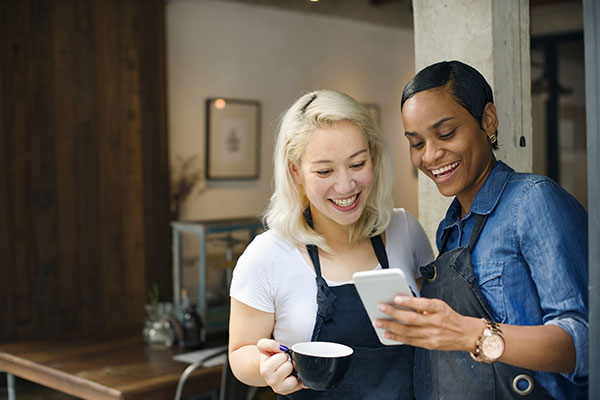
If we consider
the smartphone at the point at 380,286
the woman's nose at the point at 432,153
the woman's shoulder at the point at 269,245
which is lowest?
the smartphone at the point at 380,286

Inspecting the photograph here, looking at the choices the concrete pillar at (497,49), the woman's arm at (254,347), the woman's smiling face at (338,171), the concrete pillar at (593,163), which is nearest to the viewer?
the concrete pillar at (593,163)

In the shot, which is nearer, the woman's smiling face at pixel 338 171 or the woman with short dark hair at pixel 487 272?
the woman with short dark hair at pixel 487 272

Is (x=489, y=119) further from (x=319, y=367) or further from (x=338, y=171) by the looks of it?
(x=319, y=367)

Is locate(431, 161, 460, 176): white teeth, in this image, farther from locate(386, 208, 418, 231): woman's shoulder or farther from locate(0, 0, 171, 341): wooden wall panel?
locate(0, 0, 171, 341): wooden wall panel

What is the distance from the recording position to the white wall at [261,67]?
526cm

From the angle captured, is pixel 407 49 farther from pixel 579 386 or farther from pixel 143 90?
pixel 579 386

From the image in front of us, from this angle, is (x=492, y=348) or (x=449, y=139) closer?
(x=492, y=348)

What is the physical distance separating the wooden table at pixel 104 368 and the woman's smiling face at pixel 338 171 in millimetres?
1362

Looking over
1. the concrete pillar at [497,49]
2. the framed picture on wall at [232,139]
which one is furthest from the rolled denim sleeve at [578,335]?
the framed picture on wall at [232,139]

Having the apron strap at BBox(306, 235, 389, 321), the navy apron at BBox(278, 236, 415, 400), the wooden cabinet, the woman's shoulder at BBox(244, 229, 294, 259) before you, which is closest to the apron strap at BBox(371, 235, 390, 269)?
the apron strap at BBox(306, 235, 389, 321)

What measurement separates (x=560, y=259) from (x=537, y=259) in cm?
4

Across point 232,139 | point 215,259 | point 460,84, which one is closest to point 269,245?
point 460,84

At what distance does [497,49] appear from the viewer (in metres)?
1.87

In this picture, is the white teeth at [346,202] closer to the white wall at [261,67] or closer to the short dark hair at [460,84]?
the short dark hair at [460,84]
